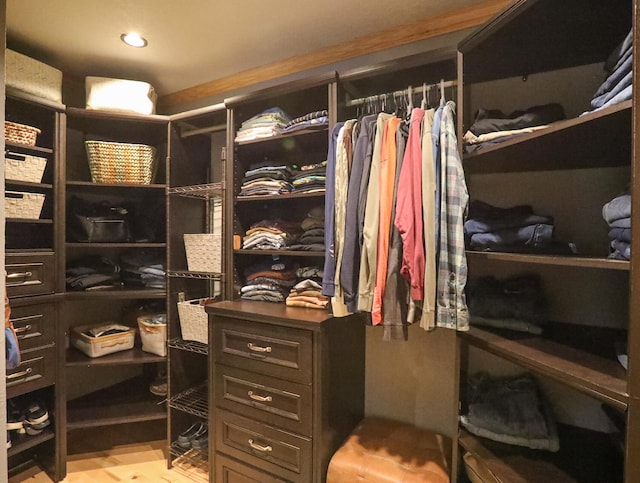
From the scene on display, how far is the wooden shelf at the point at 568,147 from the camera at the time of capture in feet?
2.72

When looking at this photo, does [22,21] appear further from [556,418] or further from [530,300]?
[556,418]

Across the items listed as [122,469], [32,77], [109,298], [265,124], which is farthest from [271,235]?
[122,469]

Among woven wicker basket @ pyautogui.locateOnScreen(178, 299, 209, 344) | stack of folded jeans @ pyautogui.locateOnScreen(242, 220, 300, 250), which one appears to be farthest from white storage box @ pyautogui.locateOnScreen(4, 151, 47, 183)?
stack of folded jeans @ pyautogui.locateOnScreen(242, 220, 300, 250)

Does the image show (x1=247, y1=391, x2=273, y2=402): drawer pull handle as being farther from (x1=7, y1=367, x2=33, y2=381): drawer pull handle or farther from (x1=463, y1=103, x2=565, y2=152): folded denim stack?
(x1=463, y1=103, x2=565, y2=152): folded denim stack

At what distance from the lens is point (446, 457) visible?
1.38 meters

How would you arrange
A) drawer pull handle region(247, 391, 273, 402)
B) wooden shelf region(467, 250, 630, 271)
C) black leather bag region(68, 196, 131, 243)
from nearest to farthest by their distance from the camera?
1. wooden shelf region(467, 250, 630, 271)
2. drawer pull handle region(247, 391, 273, 402)
3. black leather bag region(68, 196, 131, 243)

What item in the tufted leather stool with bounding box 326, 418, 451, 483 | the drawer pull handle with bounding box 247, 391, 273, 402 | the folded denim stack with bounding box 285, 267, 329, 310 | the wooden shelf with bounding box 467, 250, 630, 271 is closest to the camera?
the wooden shelf with bounding box 467, 250, 630, 271

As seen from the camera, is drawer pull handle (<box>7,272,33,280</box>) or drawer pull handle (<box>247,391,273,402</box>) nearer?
drawer pull handle (<box>247,391,273,402</box>)

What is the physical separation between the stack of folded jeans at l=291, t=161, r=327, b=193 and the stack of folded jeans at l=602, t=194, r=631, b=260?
1.05m

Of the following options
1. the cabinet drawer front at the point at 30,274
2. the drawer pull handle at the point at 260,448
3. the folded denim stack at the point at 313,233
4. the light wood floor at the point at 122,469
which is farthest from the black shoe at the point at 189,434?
the folded denim stack at the point at 313,233

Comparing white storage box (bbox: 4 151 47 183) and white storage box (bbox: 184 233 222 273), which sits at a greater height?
white storage box (bbox: 4 151 47 183)

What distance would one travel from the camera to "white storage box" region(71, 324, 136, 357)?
6.43 ft

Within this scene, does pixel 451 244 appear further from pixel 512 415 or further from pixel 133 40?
pixel 133 40

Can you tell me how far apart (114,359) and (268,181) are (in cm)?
139
